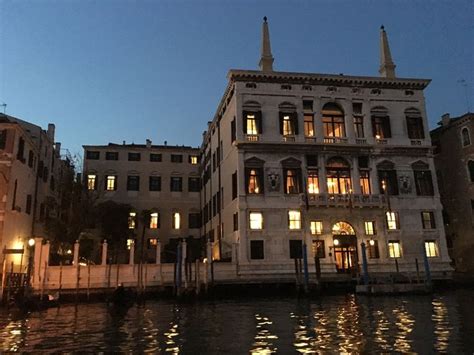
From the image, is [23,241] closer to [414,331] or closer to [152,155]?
[152,155]

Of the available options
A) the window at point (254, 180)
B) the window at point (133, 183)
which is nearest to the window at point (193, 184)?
the window at point (133, 183)

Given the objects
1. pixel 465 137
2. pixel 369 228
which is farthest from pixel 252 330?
pixel 465 137

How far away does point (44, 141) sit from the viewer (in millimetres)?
37281

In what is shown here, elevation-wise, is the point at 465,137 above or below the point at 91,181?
above

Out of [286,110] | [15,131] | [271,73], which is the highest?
[271,73]

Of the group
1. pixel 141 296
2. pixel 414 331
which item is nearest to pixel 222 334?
pixel 414 331

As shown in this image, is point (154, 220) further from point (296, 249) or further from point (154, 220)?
point (296, 249)

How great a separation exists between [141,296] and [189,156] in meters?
25.8

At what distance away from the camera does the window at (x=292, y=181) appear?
3238 centimetres

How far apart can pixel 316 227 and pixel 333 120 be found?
29.8 feet

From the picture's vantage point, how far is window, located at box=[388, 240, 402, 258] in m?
32.7

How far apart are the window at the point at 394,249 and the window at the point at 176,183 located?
931 inches

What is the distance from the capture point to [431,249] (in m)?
33.3

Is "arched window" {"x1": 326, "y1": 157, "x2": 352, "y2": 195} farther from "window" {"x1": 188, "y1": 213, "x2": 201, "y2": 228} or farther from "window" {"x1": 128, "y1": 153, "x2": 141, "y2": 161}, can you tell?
"window" {"x1": 128, "y1": 153, "x2": 141, "y2": 161}
